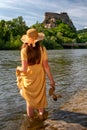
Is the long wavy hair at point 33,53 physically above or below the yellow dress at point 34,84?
above

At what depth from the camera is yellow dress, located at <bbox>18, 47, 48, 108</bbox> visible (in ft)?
26.6

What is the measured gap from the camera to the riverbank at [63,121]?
7852 millimetres

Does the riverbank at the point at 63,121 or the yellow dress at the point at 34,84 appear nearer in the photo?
the riverbank at the point at 63,121

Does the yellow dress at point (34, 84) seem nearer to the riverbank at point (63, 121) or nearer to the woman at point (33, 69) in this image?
the woman at point (33, 69)

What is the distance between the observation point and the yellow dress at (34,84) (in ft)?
26.6

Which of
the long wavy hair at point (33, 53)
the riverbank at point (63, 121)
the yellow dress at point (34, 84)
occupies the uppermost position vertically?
the long wavy hair at point (33, 53)

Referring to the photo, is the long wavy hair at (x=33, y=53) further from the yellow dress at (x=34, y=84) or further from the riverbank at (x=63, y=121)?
the riverbank at (x=63, y=121)

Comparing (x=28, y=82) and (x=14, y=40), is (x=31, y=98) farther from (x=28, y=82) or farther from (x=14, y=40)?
(x=14, y=40)

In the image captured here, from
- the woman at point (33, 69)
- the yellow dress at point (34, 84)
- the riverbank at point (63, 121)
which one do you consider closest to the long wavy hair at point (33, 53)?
the woman at point (33, 69)

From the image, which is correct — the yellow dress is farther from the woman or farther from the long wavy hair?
the long wavy hair

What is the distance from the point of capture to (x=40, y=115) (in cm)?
866

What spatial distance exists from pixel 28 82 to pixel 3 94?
4.45 m

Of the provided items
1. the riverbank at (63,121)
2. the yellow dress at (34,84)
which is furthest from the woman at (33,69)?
the riverbank at (63,121)

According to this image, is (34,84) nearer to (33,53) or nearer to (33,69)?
(33,69)
